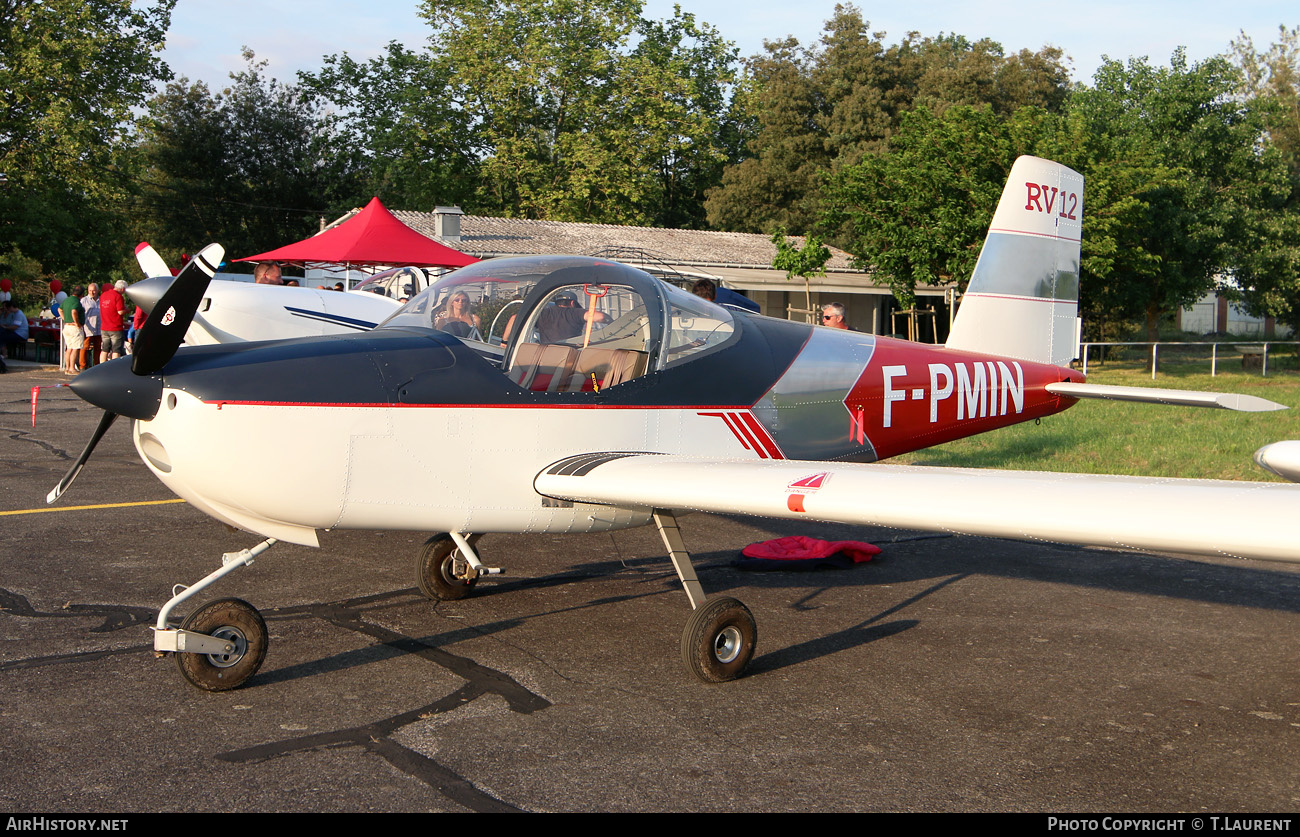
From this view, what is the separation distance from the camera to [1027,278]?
8.16 metres

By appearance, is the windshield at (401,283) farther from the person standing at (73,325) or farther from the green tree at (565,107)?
the green tree at (565,107)

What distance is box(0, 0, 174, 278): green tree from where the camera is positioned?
107 feet

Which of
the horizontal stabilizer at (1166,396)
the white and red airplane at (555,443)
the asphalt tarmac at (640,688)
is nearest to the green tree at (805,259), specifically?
the horizontal stabilizer at (1166,396)

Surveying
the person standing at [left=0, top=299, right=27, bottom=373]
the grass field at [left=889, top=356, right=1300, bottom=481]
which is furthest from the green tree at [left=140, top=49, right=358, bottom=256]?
the grass field at [left=889, top=356, right=1300, bottom=481]

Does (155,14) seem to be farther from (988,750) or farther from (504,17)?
(988,750)

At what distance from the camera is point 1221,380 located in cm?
2594

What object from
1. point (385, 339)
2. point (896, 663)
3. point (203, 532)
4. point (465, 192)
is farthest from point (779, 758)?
point (465, 192)

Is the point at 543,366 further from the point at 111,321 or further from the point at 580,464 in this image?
the point at 111,321

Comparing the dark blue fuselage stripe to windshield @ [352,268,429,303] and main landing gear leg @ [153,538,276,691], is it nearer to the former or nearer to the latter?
main landing gear leg @ [153,538,276,691]

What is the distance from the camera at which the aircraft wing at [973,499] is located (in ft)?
11.5

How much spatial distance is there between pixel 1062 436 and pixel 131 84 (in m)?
36.0

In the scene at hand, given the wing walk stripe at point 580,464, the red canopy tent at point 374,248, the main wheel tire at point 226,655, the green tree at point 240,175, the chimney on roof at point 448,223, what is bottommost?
the main wheel tire at point 226,655

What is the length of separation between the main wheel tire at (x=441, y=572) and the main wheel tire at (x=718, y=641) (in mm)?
1749

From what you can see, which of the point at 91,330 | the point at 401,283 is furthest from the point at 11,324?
the point at 401,283
